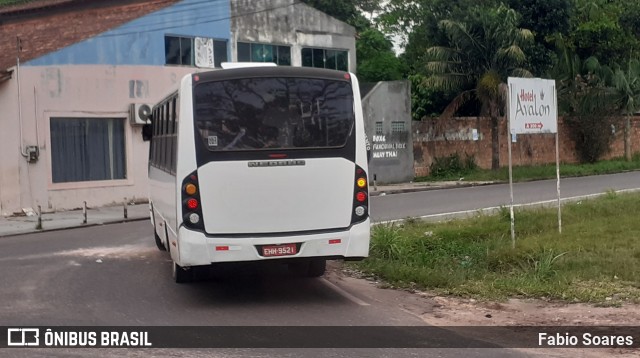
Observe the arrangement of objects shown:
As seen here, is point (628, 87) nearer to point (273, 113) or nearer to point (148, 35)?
point (148, 35)

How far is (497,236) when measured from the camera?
46.5 ft

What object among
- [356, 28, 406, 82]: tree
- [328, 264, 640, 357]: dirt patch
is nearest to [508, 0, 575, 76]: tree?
[356, 28, 406, 82]: tree

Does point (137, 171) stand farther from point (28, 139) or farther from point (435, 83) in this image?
point (435, 83)

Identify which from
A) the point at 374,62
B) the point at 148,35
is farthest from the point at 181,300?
the point at 374,62

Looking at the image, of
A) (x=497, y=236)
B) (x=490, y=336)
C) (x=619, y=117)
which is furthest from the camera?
(x=619, y=117)

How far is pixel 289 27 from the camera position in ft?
110

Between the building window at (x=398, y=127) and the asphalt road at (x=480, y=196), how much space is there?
15.1 feet

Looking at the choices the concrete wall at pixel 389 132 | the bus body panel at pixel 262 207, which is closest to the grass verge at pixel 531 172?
the concrete wall at pixel 389 132

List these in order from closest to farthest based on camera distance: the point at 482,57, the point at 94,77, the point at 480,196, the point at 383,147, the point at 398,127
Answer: the point at 480,196, the point at 94,77, the point at 383,147, the point at 398,127, the point at 482,57

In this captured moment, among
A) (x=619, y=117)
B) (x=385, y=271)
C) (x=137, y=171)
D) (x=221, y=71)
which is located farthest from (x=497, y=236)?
(x=619, y=117)

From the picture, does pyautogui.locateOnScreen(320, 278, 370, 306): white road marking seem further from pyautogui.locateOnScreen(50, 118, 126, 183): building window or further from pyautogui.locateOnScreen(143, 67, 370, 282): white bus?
pyautogui.locateOnScreen(50, 118, 126, 183): building window

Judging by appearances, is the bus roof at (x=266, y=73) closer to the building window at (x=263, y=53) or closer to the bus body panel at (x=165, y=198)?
the bus body panel at (x=165, y=198)

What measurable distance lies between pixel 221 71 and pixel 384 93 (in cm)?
2263
